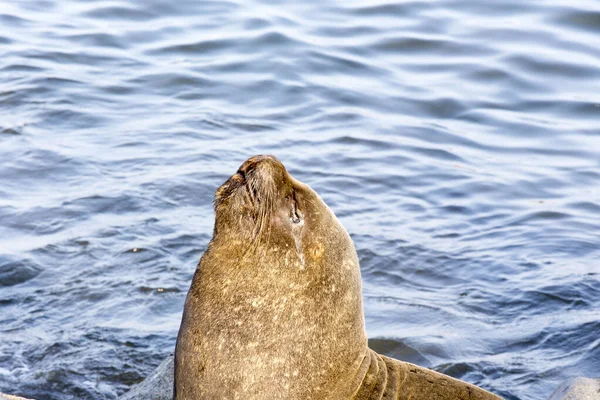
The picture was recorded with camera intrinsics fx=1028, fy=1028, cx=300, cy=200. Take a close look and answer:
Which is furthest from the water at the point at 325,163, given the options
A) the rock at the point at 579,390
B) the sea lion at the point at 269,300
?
the sea lion at the point at 269,300

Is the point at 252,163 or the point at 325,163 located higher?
the point at 252,163

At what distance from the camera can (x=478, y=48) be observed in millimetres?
13641

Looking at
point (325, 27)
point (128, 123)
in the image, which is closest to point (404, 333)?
point (128, 123)

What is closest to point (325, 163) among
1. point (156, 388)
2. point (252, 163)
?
point (156, 388)

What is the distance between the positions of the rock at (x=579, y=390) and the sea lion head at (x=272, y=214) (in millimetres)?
1904

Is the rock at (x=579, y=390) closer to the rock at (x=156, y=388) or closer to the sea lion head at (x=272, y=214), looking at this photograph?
the sea lion head at (x=272, y=214)

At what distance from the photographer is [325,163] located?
10.2 metres

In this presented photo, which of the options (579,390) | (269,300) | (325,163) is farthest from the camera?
(325,163)

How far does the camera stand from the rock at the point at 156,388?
18.0 ft

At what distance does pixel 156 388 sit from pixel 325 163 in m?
4.95

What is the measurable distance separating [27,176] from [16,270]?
1934 mm

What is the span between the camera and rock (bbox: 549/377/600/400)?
5388 mm

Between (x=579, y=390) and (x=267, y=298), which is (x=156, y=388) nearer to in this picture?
(x=267, y=298)

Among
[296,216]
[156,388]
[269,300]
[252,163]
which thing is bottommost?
[156,388]
